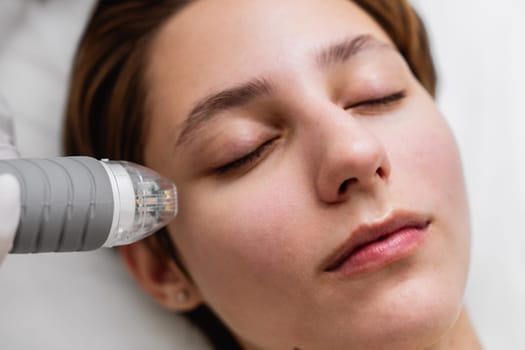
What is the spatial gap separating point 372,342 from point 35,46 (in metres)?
1.03

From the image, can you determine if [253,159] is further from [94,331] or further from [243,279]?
[94,331]

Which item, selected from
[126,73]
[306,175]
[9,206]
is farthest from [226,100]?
[9,206]

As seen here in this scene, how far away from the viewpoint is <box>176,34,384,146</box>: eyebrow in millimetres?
1168

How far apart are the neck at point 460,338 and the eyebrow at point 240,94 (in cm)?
53

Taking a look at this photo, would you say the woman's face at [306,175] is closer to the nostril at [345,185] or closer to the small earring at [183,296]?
the nostril at [345,185]

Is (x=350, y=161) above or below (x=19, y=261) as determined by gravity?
above

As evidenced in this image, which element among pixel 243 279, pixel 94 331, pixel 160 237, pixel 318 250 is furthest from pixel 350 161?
pixel 94 331

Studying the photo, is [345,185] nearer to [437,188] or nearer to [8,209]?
[437,188]

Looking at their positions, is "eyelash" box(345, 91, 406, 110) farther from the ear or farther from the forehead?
the ear

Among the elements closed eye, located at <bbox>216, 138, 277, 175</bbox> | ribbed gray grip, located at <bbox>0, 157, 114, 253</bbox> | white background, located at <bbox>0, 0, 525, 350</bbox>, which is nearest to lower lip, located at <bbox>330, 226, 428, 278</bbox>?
closed eye, located at <bbox>216, 138, 277, 175</bbox>

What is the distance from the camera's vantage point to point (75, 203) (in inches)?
35.6

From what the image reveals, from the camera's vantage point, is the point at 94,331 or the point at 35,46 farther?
the point at 35,46

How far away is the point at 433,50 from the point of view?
1.76 metres

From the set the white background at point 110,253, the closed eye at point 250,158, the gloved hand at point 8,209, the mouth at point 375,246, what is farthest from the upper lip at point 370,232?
the white background at point 110,253
